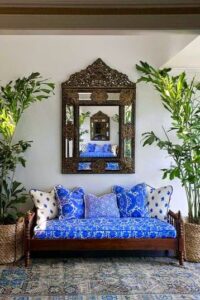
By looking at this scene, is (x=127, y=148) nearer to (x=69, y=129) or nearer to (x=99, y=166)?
(x=99, y=166)

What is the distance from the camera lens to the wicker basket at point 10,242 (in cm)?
430

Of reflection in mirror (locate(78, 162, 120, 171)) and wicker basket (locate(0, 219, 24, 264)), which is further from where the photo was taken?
reflection in mirror (locate(78, 162, 120, 171))

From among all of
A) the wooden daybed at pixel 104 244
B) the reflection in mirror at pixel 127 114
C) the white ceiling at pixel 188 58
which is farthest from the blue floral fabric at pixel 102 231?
the white ceiling at pixel 188 58

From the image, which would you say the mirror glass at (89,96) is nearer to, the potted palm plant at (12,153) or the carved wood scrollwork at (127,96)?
the carved wood scrollwork at (127,96)

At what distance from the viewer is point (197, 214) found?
14.7ft

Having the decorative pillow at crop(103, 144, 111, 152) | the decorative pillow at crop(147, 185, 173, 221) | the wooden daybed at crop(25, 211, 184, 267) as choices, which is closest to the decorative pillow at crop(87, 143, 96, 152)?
the decorative pillow at crop(103, 144, 111, 152)

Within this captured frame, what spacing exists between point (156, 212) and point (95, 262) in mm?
1087

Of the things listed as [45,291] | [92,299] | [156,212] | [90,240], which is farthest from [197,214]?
[45,291]

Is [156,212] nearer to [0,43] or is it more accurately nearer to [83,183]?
[83,183]

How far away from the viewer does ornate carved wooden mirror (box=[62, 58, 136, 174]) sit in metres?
5.02

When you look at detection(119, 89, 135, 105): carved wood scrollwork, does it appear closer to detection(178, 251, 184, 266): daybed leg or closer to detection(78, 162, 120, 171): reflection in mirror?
detection(78, 162, 120, 171): reflection in mirror

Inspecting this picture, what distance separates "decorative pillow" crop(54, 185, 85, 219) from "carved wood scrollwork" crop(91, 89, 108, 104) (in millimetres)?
1315

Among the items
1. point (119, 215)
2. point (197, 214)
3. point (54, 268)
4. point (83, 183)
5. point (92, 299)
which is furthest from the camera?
point (83, 183)

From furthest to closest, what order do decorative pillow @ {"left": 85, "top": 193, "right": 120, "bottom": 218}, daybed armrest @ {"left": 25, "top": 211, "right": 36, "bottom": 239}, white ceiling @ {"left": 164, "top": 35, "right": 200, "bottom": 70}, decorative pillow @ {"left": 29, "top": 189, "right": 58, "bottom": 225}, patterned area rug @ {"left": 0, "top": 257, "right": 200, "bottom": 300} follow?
decorative pillow @ {"left": 85, "top": 193, "right": 120, "bottom": 218}, decorative pillow @ {"left": 29, "top": 189, "right": 58, "bottom": 225}, daybed armrest @ {"left": 25, "top": 211, "right": 36, "bottom": 239}, white ceiling @ {"left": 164, "top": 35, "right": 200, "bottom": 70}, patterned area rug @ {"left": 0, "top": 257, "right": 200, "bottom": 300}
